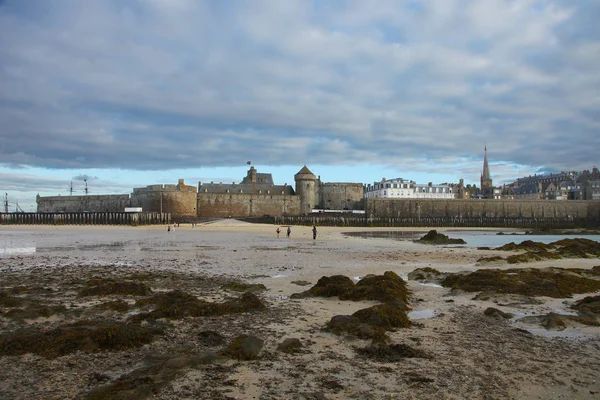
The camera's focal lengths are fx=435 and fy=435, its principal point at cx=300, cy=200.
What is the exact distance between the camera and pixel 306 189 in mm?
59250

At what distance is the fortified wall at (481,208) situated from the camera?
57000mm

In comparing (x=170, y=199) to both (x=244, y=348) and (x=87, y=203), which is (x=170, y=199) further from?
(x=244, y=348)

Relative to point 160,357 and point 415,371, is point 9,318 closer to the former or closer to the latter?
point 160,357

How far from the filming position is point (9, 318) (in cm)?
640

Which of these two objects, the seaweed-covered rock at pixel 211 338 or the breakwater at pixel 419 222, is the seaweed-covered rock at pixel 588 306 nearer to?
the seaweed-covered rock at pixel 211 338

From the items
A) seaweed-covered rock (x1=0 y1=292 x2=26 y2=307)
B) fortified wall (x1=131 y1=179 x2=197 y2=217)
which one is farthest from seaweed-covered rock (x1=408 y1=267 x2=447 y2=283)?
fortified wall (x1=131 y1=179 x2=197 y2=217)

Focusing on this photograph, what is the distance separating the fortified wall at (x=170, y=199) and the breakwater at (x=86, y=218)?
5.30m

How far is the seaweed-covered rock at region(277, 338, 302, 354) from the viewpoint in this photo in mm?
5164

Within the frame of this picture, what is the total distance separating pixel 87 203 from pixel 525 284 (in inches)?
2388

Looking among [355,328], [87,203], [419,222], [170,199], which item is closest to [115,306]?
[355,328]

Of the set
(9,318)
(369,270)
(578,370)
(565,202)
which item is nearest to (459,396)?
(578,370)

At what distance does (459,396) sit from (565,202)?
221ft

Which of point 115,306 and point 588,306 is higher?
point 115,306

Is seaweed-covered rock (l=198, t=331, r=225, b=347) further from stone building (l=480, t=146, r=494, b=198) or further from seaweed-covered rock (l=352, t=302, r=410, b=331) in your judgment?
stone building (l=480, t=146, r=494, b=198)
